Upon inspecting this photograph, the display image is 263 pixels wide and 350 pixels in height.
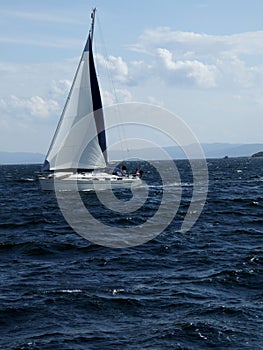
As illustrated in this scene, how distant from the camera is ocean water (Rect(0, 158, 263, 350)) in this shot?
45.7ft

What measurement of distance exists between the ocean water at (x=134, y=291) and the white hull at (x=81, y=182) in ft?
60.4

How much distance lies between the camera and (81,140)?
164ft

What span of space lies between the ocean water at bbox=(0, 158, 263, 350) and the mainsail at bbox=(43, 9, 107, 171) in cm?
1894

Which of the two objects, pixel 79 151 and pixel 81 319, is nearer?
pixel 81 319

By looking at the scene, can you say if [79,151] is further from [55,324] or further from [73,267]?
[55,324]

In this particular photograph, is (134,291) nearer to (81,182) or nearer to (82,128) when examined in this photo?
(81,182)

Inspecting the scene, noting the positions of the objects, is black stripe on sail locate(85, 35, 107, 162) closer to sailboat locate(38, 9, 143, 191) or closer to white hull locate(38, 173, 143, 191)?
sailboat locate(38, 9, 143, 191)

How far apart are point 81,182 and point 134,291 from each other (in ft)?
107

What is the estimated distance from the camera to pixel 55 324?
14.8 m

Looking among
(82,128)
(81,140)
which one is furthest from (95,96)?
(81,140)

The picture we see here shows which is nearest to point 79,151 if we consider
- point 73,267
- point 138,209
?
point 138,209

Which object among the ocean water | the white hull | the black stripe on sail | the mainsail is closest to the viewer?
the ocean water

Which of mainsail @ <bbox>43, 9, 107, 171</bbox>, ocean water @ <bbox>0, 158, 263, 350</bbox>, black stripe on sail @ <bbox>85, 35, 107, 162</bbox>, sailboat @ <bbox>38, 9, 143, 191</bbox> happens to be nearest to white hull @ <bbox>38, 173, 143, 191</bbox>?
sailboat @ <bbox>38, 9, 143, 191</bbox>

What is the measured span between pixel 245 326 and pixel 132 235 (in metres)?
14.7
